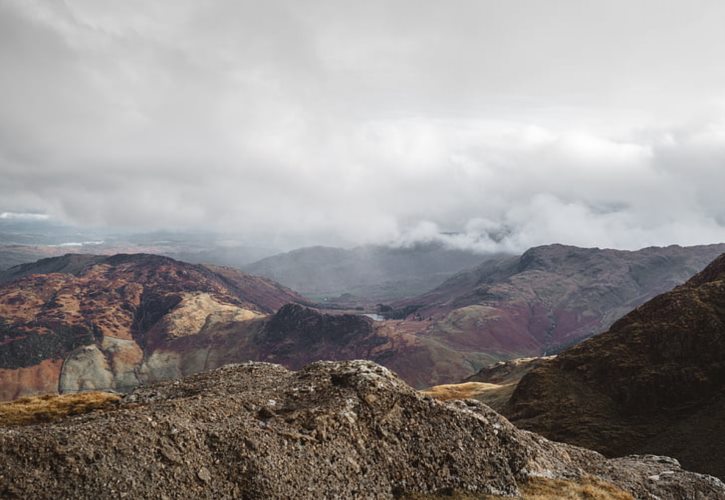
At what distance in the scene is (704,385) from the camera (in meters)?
85.5

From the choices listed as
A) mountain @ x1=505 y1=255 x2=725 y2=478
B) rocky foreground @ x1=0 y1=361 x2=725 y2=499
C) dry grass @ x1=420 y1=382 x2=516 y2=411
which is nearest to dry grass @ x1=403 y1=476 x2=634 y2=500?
rocky foreground @ x1=0 y1=361 x2=725 y2=499

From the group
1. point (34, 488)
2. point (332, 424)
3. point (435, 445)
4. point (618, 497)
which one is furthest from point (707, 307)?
point (34, 488)

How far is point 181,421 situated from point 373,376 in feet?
47.7

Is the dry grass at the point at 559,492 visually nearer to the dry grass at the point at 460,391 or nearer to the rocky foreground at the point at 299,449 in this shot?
the rocky foreground at the point at 299,449

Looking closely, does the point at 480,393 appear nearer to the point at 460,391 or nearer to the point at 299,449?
the point at 460,391

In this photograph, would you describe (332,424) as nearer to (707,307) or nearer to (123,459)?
(123,459)

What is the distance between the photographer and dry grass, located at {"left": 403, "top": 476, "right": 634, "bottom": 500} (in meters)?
31.0

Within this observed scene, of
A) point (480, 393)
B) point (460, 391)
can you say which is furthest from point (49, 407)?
point (460, 391)

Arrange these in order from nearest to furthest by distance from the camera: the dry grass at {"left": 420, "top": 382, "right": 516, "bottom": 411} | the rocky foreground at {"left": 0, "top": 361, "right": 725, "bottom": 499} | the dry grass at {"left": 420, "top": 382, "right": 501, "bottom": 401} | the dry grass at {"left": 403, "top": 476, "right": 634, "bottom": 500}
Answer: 1. the rocky foreground at {"left": 0, "top": 361, "right": 725, "bottom": 499}
2. the dry grass at {"left": 403, "top": 476, "right": 634, "bottom": 500}
3. the dry grass at {"left": 420, "top": 382, "right": 516, "bottom": 411}
4. the dry grass at {"left": 420, "top": 382, "right": 501, "bottom": 401}

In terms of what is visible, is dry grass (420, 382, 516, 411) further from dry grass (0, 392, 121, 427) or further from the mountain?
dry grass (0, 392, 121, 427)

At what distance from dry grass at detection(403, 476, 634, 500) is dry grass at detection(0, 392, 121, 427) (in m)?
29.0

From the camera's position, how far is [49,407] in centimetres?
4112

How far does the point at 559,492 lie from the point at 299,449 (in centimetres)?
2025

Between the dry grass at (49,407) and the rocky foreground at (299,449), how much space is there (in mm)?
4489
